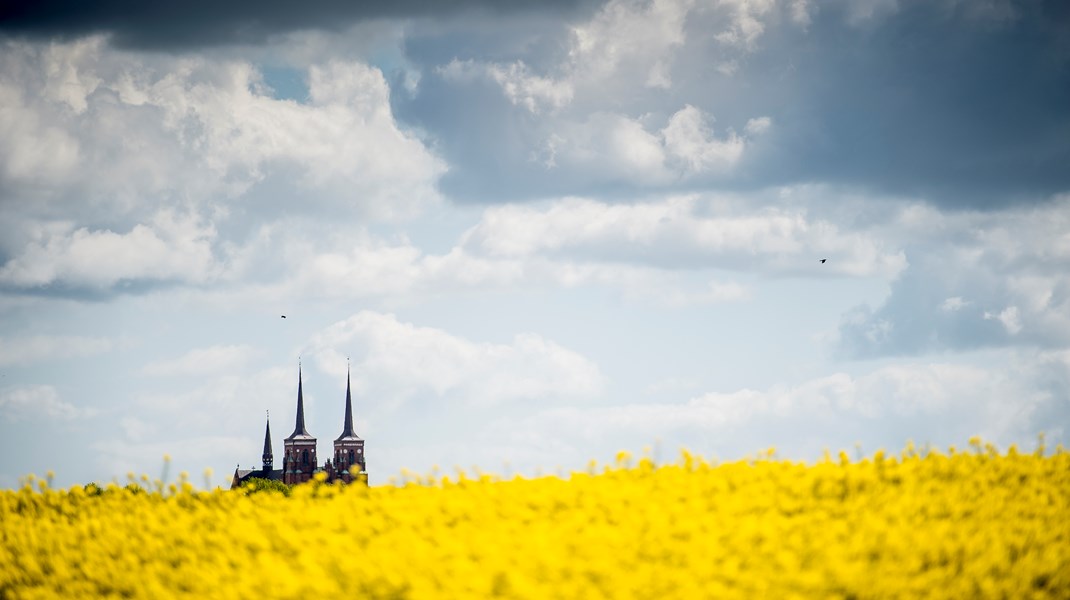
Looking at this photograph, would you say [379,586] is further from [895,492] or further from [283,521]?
[895,492]

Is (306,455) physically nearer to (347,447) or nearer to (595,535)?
(347,447)

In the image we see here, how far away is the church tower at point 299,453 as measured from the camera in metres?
157

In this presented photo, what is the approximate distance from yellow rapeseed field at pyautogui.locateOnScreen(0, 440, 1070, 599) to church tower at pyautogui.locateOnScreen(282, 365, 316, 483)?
146475mm

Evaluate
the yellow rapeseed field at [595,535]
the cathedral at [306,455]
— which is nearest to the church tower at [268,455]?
the cathedral at [306,455]

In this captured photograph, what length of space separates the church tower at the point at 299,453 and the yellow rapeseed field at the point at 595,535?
146475 mm

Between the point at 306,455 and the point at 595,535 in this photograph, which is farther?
the point at 306,455

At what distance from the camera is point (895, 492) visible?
1173 centimetres

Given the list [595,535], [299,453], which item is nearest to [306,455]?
[299,453]

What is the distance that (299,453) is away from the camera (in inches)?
6211

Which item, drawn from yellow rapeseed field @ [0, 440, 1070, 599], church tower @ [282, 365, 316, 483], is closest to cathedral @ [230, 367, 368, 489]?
church tower @ [282, 365, 316, 483]

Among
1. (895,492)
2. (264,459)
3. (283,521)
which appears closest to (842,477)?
(895,492)

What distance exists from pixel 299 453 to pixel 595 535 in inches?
5985

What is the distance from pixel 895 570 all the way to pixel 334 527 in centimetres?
533

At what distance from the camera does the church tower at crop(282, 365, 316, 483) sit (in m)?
157
